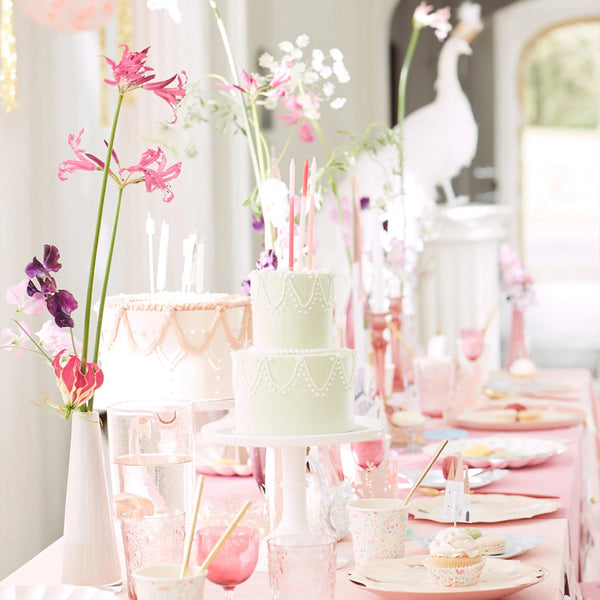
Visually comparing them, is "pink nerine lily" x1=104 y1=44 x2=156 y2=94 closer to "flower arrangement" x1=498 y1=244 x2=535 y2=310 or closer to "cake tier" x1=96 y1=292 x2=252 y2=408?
"cake tier" x1=96 y1=292 x2=252 y2=408

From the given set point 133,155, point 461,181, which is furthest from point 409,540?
point 461,181

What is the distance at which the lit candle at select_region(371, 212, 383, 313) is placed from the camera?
2.19 m

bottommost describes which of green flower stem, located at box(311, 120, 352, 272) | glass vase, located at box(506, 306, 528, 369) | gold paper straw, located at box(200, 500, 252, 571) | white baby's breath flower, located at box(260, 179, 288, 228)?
gold paper straw, located at box(200, 500, 252, 571)

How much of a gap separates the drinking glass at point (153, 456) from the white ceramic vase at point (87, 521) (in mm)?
56

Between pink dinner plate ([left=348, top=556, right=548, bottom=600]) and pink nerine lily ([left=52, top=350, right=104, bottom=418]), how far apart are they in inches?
15.1

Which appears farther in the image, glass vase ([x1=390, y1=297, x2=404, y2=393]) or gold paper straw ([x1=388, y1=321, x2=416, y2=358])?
gold paper straw ([x1=388, y1=321, x2=416, y2=358])

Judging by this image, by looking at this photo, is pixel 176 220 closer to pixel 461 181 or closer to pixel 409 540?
pixel 409 540

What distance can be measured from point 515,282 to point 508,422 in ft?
2.72

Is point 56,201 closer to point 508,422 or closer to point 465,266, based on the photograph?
point 508,422

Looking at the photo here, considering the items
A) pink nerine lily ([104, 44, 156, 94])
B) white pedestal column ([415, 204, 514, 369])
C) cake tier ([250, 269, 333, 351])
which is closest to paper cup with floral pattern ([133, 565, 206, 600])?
cake tier ([250, 269, 333, 351])

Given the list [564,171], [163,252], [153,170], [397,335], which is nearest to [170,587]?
[153,170]

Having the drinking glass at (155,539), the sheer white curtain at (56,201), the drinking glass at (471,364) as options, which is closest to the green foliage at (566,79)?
the sheer white curtain at (56,201)

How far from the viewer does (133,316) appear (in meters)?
1.66

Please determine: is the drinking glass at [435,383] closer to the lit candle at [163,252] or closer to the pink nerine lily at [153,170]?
the lit candle at [163,252]
